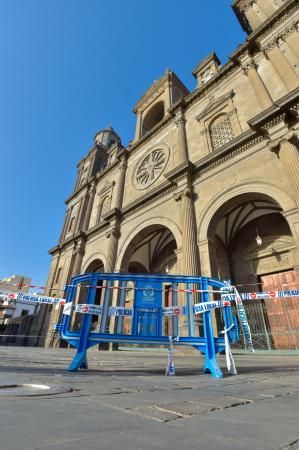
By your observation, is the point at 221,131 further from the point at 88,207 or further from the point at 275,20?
the point at 88,207

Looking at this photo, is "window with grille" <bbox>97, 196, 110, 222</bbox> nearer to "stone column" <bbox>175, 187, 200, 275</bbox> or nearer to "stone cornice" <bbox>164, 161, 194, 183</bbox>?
"stone cornice" <bbox>164, 161, 194, 183</bbox>

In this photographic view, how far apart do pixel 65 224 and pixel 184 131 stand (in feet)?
44.0

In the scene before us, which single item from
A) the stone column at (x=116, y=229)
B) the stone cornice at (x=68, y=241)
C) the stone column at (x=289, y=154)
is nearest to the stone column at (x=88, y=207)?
the stone cornice at (x=68, y=241)

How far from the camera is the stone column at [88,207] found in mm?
18692

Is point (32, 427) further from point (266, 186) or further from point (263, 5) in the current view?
point (263, 5)

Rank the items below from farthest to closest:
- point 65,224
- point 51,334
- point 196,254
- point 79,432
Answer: point 65,224
point 51,334
point 196,254
point 79,432

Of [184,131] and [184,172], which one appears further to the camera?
[184,131]

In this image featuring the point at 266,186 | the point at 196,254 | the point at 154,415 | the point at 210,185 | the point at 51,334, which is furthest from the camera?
the point at 51,334

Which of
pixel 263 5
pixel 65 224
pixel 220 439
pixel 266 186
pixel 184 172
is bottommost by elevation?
pixel 220 439

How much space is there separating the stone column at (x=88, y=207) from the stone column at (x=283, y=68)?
14657 millimetres

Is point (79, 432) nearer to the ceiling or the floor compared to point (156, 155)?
nearer to the floor

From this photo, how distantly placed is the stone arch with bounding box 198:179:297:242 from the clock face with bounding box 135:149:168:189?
524 cm

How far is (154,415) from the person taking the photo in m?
1.15

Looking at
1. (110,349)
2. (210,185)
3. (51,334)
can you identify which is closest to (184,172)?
(210,185)
